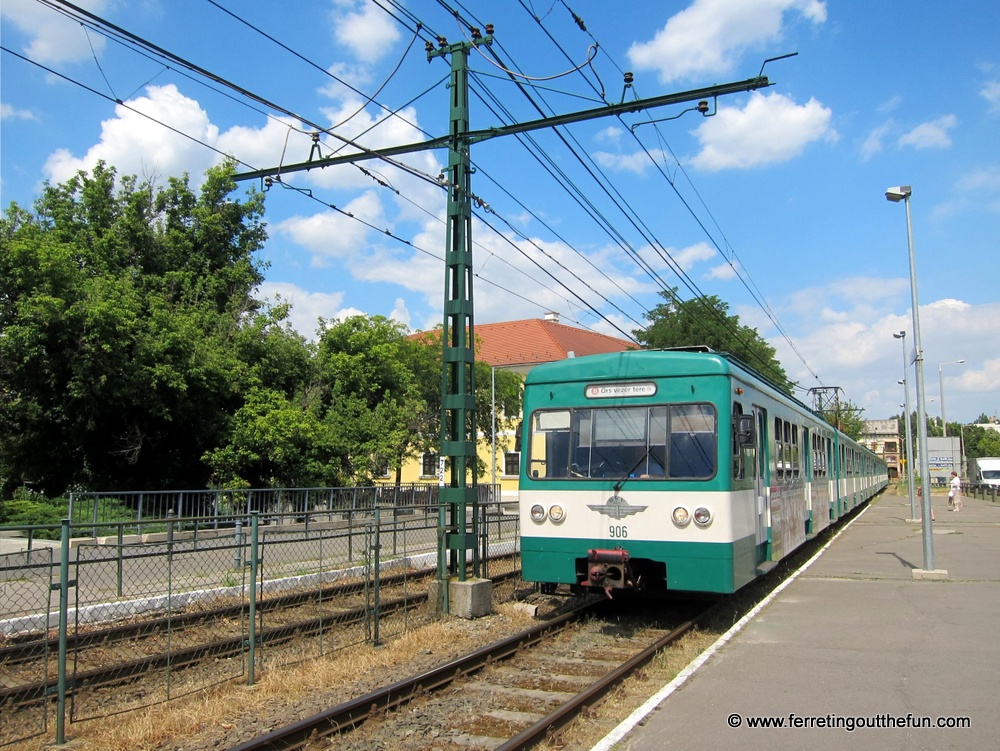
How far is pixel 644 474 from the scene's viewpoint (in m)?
9.70

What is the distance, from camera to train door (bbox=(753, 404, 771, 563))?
35.2 ft

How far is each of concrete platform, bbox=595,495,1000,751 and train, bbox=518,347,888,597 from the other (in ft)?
3.43

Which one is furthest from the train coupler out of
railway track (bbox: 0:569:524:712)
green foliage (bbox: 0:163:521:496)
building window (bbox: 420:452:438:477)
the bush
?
building window (bbox: 420:452:438:477)

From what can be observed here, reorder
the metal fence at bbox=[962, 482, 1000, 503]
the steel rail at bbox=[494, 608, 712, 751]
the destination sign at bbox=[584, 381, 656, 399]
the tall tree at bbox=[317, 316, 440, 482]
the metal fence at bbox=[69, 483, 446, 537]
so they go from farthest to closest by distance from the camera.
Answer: the metal fence at bbox=[962, 482, 1000, 503] → the tall tree at bbox=[317, 316, 440, 482] → the metal fence at bbox=[69, 483, 446, 537] → the destination sign at bbox=[584, 381, 656, 399] → the steel rail at bbox=[494, 608, 712, 751]

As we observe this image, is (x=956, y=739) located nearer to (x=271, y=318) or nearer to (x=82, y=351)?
(x=82, y=351)

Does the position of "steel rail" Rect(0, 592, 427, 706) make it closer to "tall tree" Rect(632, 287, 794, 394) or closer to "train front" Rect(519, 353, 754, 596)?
"train front" Rect(519, 353, 754, 596)

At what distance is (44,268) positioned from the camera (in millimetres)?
23062

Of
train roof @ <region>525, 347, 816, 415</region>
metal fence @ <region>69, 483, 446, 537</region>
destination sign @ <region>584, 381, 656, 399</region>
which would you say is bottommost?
metal fence @ <region>69, 483, 446, 537</region>

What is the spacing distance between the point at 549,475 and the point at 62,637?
221 inches

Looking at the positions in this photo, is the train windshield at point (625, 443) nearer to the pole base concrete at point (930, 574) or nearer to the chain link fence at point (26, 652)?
the chain link fence at point (26, 652)

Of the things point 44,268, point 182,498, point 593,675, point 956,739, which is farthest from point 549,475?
point 44,268

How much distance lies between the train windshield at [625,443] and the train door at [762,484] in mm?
1407

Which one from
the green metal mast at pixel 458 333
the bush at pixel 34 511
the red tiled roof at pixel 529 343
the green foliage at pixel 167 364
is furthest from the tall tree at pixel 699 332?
the green metal mast at pixel 458 333

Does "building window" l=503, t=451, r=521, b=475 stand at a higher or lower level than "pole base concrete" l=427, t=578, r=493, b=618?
higher
